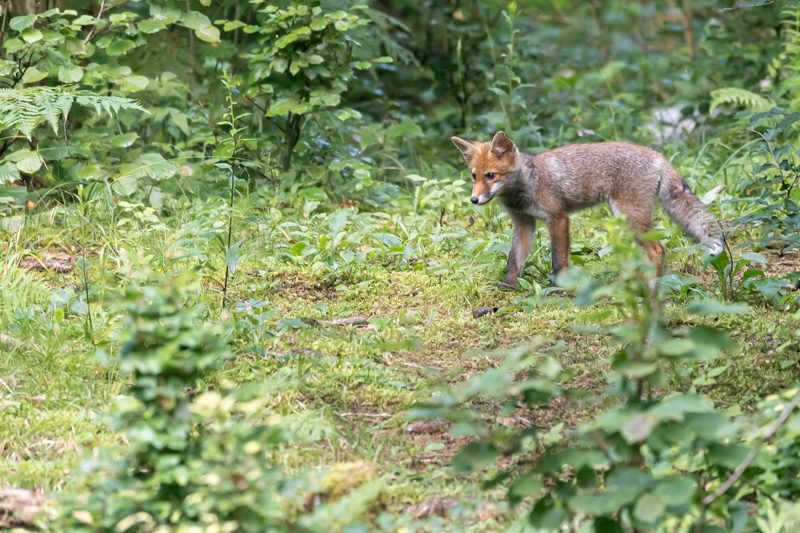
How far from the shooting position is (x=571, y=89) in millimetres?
9578

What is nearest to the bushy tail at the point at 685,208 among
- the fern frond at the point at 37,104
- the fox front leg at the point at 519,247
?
the fox front leg at the point at 519,247

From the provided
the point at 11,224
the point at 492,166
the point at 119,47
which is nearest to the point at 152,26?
the point at 119,47

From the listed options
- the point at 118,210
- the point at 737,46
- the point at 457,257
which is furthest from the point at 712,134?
the point at 118,210

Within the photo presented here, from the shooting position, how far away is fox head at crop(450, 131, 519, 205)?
560cm

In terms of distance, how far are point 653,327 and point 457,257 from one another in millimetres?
3409

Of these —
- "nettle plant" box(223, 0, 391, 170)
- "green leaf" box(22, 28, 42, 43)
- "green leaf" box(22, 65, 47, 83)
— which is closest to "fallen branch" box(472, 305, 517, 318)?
"nettle plant" box(223, 0, 391, 170)

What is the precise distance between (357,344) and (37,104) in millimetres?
2819

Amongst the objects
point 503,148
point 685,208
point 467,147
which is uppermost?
point 503,148

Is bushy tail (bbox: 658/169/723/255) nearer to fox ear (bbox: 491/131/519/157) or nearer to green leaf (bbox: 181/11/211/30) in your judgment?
fox ear (bbox: 491/131/519/157)

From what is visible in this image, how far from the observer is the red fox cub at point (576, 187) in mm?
5539

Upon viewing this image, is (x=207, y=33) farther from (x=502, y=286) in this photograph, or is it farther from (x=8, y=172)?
(x=502, y=286)

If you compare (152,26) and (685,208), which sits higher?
(152,26)

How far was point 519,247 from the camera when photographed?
5.51 meters

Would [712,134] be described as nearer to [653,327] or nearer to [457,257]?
[457,257]
